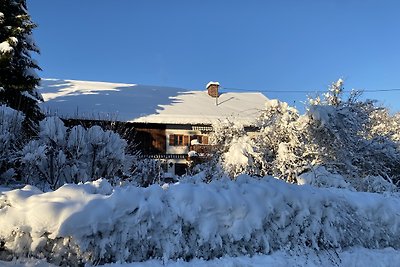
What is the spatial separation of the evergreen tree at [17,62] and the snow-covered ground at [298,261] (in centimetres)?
1265

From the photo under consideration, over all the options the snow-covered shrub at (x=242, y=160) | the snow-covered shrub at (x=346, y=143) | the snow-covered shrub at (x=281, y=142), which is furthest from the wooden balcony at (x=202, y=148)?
the snow-covered shrub at (x=346, y=143)

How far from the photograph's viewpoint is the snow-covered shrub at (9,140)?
471 inches

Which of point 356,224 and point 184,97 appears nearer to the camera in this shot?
point 356,224

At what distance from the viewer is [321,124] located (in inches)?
650

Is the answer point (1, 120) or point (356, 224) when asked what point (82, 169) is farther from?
point (356, 224)

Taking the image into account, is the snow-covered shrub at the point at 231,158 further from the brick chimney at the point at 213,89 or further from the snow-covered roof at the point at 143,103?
the brick chimney at the point at 213,89

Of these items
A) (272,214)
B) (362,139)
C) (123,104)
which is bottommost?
(272,214)

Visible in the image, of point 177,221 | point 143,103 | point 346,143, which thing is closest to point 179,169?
point 143,103

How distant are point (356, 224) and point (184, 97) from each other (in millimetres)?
29502

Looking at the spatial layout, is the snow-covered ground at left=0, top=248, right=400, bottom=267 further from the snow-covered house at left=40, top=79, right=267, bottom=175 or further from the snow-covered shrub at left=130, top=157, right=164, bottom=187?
the snow-covered house at left=40, top=79, right=267, bottom=175

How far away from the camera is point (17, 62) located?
59.1 ft

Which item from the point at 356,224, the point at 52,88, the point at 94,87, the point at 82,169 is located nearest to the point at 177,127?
the point at 94,87

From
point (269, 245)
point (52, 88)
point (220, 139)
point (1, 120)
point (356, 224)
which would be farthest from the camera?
point (52, 88)

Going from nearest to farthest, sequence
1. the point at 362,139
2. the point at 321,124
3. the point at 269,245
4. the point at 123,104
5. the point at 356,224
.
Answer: the point at 269,245 → the point at 356,224 → the point at 321,124 → the point at 362,139 → the point at 123,104
